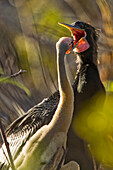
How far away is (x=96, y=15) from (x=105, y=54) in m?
0.57

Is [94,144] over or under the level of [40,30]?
under

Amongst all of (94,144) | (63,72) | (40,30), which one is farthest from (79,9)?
(63,72)

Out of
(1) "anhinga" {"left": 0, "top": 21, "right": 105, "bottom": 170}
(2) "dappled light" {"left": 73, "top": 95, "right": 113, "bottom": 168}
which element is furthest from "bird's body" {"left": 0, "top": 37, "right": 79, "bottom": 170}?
(2) "dappled light" {"left": 73, "top": 95, "right": 113, "bottom": 168}

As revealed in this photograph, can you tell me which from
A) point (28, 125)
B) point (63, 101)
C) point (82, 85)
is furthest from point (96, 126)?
point (63, 101)

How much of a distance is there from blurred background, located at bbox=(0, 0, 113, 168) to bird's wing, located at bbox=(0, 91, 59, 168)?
961 mm

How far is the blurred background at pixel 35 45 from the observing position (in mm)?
3051

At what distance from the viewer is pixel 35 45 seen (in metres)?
3.30

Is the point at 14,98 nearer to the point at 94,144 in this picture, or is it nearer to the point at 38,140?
the point at 94,144

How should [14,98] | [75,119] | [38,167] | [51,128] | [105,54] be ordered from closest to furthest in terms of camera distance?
[38,167]
[51,128]
[75,119]
[105,54]
[14,98]

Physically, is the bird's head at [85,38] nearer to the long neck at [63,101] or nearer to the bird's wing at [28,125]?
the bird's wing at [28,125]

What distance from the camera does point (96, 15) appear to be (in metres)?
3.28

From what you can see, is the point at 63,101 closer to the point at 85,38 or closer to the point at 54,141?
the point at 54,141

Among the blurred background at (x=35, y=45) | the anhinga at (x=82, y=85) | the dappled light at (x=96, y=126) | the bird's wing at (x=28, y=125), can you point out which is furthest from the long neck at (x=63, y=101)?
the blurred background at (x=35, y=45)

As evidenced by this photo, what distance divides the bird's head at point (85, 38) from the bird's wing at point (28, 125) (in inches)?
16.8
